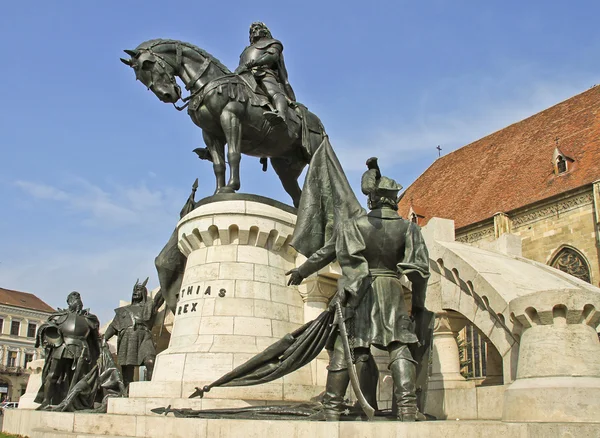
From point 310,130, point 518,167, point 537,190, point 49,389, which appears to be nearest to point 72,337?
point 49,389

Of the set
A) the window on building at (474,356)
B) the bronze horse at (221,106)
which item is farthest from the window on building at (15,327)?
the bronze horse at (221,106)

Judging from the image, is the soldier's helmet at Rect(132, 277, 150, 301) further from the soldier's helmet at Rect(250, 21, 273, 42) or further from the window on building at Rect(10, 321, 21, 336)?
the window on building at Rect(10, 321, 21, 336)

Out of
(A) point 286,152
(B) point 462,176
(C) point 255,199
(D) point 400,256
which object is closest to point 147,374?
(C) point 255,199

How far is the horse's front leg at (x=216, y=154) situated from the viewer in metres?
8.91

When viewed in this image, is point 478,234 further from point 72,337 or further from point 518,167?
point 72,337

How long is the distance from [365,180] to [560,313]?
84.1 inches

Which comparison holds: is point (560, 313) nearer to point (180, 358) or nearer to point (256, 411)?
point (256, 411)

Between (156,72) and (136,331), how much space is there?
12.7ft

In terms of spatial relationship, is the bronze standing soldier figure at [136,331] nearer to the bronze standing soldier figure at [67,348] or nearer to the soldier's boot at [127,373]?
the soldier's boot at [127,373]

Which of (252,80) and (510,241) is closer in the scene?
(252,80)

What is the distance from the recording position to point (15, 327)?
51.3 meters

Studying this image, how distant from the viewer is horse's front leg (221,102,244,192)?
8.38 metres

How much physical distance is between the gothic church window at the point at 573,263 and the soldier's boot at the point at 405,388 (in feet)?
73.0

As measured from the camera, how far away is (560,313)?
5.49m
